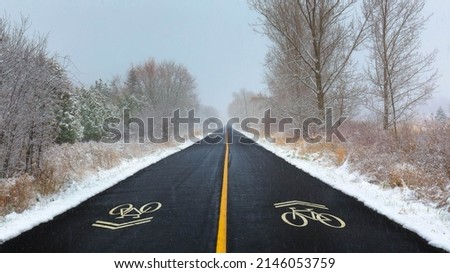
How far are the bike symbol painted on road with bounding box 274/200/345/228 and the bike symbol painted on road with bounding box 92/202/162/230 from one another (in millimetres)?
2363

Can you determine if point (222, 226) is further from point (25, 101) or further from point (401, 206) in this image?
point (25, 101)

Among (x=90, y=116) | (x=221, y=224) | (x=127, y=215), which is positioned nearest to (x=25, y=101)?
(x=127, y=215)

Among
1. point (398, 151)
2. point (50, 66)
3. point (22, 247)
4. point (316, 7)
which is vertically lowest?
point (22, 247)

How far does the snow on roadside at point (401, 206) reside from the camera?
5.62 meters

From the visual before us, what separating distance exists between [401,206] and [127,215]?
5105 millimetres

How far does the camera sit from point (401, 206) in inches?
291

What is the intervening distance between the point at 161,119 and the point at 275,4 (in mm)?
23384

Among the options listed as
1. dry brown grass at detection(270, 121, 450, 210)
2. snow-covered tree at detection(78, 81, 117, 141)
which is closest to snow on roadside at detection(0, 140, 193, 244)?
dry brown grass at detection(270, 121, 450, 210)

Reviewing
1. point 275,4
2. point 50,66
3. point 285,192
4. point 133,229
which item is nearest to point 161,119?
point 275,4

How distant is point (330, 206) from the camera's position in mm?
7570

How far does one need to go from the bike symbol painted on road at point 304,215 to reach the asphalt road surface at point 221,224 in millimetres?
16

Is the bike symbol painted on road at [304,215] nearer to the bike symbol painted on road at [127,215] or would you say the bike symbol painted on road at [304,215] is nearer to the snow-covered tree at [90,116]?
the bike symbol painted on road at [127,215]

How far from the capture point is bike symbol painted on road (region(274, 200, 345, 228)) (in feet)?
20.3
